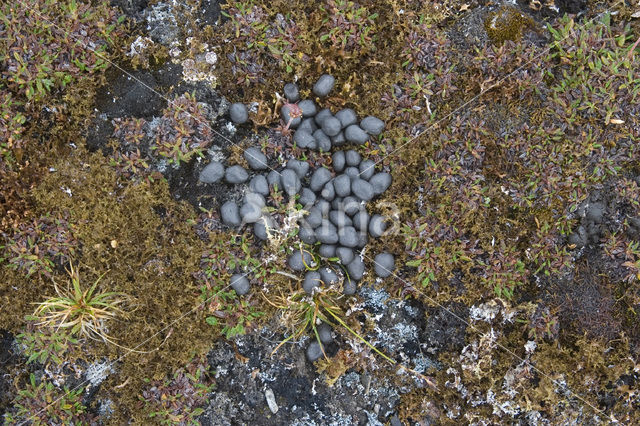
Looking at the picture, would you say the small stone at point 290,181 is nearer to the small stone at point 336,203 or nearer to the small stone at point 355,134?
the small stone at point 336,203

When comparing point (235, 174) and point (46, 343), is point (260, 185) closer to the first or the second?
point (235, 174)

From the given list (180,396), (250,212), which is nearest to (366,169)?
(250,212)

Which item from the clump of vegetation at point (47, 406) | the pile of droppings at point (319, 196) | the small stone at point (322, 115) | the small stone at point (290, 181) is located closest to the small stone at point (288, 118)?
the pile of droppings at point (319, 196)

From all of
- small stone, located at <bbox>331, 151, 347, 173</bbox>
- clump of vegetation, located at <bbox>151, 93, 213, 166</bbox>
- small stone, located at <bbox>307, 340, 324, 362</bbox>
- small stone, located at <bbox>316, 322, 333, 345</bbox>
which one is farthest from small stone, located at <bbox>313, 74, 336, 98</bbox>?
small stone, located at <bbox>307, 340, 324, 362</bbox>

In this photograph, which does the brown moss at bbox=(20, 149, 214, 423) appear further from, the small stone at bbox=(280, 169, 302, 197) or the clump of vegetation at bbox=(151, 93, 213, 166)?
the small stone at bbox=(280, 169, 302, 197)

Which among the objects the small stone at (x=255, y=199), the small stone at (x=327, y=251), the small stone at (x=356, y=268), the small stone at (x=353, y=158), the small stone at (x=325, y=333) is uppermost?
the small stone at (x=353, y=158)

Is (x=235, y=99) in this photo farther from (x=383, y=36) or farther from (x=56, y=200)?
(x=56, y=200)

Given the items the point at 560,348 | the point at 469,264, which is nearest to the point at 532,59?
the point at 469,264
